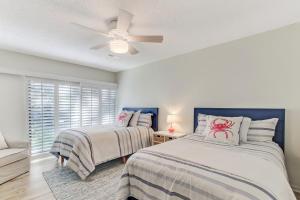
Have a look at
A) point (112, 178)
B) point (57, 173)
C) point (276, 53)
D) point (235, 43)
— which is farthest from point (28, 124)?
point (276, 53)

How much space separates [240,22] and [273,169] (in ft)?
6.26

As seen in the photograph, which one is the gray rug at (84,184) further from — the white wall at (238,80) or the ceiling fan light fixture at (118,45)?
the ceiling fan light fixture at (118,45)

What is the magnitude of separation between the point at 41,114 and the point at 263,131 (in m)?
4.36

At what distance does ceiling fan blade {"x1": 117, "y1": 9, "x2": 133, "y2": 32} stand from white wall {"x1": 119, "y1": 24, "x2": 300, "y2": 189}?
1986 millimetres

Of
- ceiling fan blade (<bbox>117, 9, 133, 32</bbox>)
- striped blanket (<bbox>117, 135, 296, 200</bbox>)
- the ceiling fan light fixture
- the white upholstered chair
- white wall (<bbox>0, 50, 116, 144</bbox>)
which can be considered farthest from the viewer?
white wall (<bbox>0, 50, 116, 144</bbox>)

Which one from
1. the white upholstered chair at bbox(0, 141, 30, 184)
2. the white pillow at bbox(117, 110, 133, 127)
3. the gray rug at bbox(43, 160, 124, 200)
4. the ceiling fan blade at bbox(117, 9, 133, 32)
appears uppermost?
the ceiling fan blade at bbox(117, 9, 133, 32)

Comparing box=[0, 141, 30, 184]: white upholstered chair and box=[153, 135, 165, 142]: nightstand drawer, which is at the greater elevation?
box=[153, 135, 165, 142]: nightstand drawer

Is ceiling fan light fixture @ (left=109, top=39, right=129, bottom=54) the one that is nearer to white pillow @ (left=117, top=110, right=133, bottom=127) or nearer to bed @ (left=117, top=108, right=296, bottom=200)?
bed @ (left=117, top=108, right=296, bottom=200)

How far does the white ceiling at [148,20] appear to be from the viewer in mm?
1912

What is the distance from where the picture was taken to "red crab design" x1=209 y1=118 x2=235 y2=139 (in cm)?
243

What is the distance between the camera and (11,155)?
278 cm

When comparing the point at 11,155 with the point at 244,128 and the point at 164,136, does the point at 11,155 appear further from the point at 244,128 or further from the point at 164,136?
the point at 244,128

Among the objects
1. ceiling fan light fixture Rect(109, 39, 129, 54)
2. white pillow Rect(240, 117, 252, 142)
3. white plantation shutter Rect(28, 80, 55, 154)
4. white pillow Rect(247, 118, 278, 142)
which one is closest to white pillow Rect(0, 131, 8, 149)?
white plantation shutter Rect(28, 80, 55, 154)

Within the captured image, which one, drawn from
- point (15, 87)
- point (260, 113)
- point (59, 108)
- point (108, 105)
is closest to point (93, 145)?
point (59, 108)
